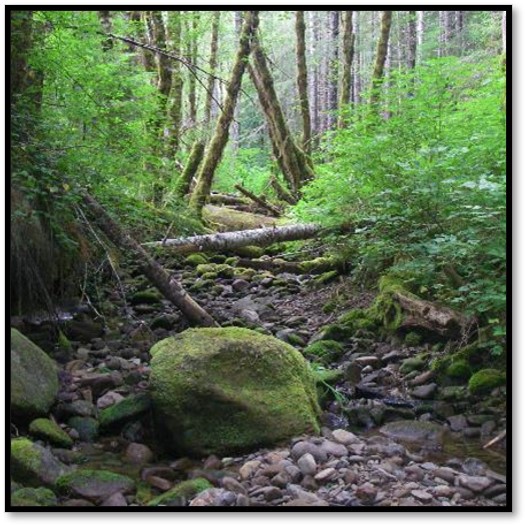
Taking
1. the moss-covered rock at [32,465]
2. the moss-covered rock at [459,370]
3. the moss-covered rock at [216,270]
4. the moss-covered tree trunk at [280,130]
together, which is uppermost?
the moss-covered tree trunk at [280,130]

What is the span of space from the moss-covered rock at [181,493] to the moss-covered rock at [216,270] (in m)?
4.49

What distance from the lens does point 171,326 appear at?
5.06m

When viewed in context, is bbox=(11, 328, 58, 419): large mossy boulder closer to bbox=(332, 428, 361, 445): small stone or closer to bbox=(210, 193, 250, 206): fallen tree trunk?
bbox=(332, 428, 361, 445): small stone

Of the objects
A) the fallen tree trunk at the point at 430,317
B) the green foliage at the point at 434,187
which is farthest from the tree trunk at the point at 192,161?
the fallen tree trunk at the point at 430,317

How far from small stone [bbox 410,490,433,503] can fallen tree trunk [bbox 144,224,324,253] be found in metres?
4.13

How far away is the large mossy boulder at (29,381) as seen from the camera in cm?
295

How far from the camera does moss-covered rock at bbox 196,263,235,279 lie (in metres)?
7.10

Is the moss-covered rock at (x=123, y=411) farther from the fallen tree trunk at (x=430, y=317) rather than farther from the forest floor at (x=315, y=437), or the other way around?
the fallen tree trunk at (x=430, y=317)

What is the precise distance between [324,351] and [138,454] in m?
1.97

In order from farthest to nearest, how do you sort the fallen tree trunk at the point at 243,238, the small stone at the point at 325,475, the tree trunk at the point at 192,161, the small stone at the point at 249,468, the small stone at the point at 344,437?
the tree trunk at the point at 192,161 < the fallen tree trunk at the point at 243,238 < the small stone at the point at 344,437 < the small stone at the point at 249,468 < the small stone at the point at 325,475

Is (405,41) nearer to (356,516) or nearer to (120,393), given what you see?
(120,393)

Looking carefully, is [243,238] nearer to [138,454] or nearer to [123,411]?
[123,411]

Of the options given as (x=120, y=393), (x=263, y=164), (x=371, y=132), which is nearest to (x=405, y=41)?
(x=263, y=164)

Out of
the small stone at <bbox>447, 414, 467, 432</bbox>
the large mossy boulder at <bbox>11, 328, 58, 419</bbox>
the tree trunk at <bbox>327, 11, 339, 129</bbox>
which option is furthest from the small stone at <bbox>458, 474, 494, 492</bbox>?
the tree trunk at <bbox>327, 11, 339, 129</bbox>
